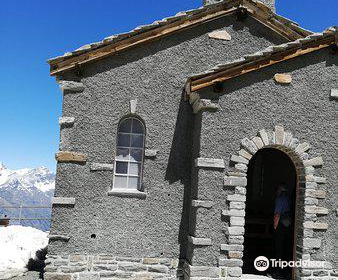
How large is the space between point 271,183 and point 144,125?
4.94 metres

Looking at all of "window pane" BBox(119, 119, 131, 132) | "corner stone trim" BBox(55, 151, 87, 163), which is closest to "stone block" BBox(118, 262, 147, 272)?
"corner stone trim" BBox(55, 151, 87, 163)

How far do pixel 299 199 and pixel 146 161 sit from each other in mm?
3637

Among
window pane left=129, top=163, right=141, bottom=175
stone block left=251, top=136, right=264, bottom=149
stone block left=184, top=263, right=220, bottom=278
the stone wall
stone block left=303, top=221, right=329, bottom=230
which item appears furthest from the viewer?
window pane left=129, top=163, right=141, bottom=175

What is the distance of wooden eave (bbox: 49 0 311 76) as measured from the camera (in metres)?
9.17

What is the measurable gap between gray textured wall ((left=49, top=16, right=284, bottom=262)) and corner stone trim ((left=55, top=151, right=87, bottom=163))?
0.14m

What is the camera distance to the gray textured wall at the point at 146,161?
8.97 meters

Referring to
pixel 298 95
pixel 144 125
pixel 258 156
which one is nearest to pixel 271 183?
pixel 258 156

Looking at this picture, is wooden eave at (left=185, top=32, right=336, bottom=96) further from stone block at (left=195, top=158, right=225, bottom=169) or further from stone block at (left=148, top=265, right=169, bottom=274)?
stone block at (left=148, top=265, right=169, bottom=274)

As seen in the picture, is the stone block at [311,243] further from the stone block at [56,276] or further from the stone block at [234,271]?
the stone block at [56,276]

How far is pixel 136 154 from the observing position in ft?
31.3

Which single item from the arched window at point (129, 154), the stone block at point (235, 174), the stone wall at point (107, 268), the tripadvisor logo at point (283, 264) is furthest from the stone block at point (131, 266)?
the stone block at point (235, 174)

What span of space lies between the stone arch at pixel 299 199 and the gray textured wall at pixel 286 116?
128 millimetres

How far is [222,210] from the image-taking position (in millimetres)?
8344

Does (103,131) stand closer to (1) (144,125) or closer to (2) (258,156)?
(1) (144,125)
